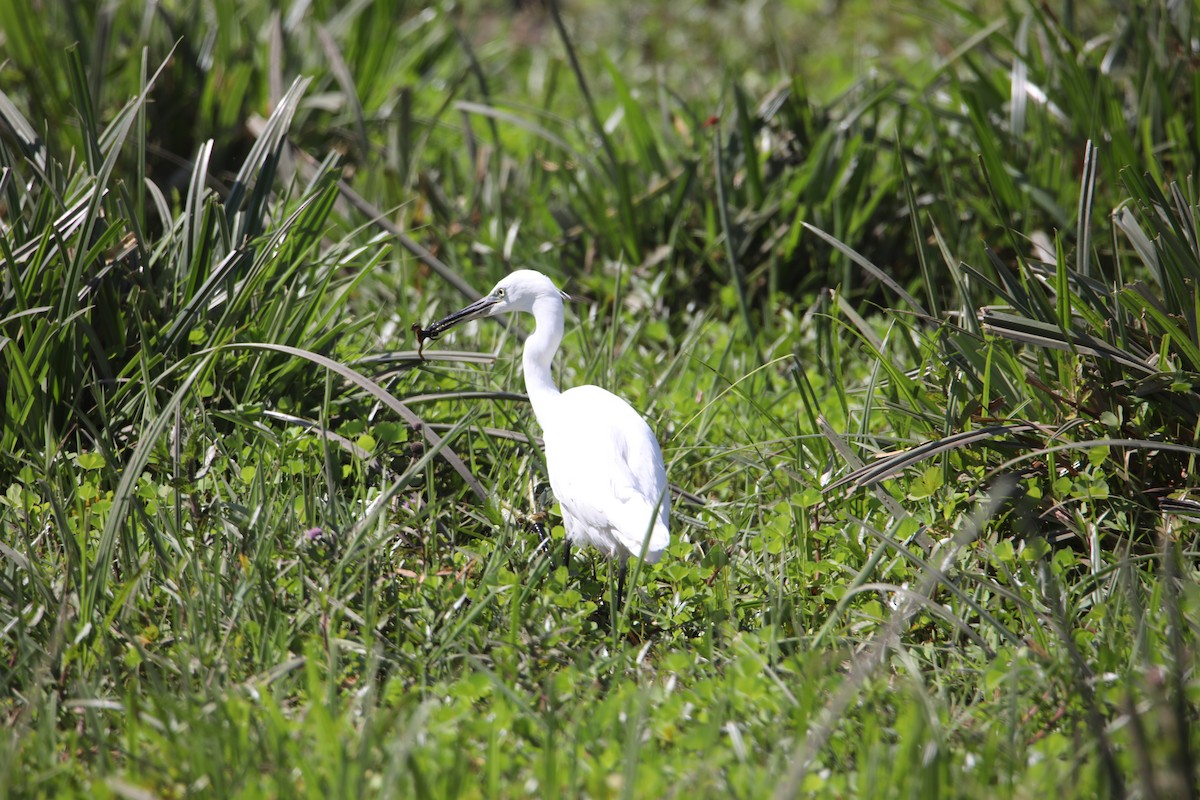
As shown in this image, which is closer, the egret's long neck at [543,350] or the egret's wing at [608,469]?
the egret's wing at [608,469]

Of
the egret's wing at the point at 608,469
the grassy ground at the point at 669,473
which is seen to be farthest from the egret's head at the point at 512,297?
the egret's wing at the point at 608,469

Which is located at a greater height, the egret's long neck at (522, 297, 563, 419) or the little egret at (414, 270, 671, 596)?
the egret's long neck at (522, 297, 563, 419)

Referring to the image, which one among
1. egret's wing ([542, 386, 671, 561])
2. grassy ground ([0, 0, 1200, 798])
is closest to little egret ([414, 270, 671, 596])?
egret's wing ([542, 386, 671, 561])

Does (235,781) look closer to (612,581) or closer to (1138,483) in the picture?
(612,581)

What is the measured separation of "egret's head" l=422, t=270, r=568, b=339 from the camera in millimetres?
2793

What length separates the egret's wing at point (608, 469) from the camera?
2.34 meters

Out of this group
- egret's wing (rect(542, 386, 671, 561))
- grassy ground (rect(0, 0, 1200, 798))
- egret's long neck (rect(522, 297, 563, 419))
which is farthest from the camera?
egret's long neck (rect(522, 297, 563, 419))

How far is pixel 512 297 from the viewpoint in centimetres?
284

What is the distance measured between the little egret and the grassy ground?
0.37 feet

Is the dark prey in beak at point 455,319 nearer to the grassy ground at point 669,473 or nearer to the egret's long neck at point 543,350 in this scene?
the grassy ground at point 669,473

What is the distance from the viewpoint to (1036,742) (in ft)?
6.12

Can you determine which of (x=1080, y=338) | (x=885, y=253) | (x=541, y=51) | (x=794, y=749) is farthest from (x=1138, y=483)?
(x=541, y=51)

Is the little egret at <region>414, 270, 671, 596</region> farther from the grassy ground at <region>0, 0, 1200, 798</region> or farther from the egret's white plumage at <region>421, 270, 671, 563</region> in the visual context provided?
the grassy ground at <region>0, 0, 1200, 798</region>

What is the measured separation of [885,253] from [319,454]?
2327 mm
